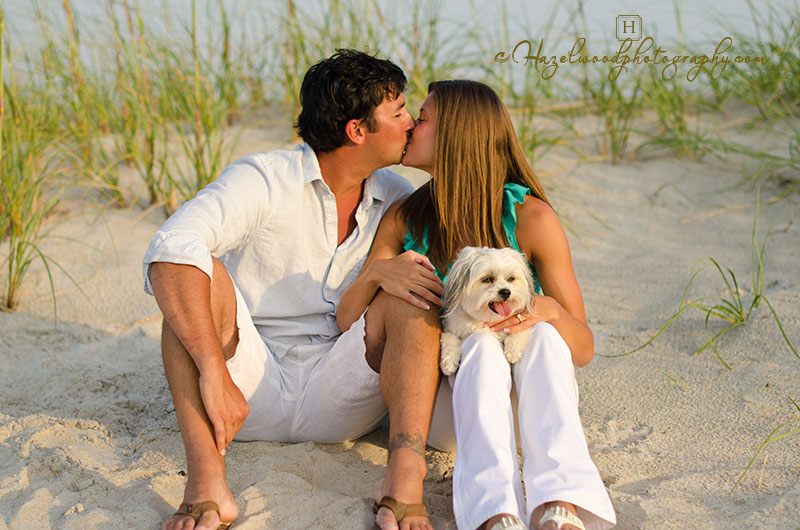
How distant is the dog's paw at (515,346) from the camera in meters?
2.45

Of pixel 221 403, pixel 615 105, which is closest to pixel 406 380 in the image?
pixel 221 403

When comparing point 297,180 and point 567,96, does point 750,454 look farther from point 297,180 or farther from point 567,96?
point 567,96

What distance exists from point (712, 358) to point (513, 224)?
1410 millimetres

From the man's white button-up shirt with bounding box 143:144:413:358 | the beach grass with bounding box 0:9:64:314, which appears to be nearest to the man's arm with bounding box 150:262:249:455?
the man's white button-up shirt with bounding box 143:144:413:358

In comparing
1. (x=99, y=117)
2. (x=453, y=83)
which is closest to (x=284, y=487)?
(x=453, y=83)

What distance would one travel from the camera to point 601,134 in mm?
6184

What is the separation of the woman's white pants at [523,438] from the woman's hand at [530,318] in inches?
2.1

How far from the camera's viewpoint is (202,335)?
242cm

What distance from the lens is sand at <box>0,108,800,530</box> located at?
2426 mm

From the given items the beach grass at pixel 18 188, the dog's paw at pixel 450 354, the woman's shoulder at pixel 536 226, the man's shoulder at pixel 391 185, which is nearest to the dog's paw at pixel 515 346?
the dog's paw at pixel 450 354

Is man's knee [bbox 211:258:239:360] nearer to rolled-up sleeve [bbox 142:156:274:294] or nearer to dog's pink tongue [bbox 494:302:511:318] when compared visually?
rolled-up sleeve [bbox 142:156:274:294]

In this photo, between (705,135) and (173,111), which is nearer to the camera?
(173,111)

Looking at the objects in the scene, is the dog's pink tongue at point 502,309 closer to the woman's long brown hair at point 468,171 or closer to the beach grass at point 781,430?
the woman's long brown hair at point 468,171

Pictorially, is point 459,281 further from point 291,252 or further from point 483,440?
point 291,252
